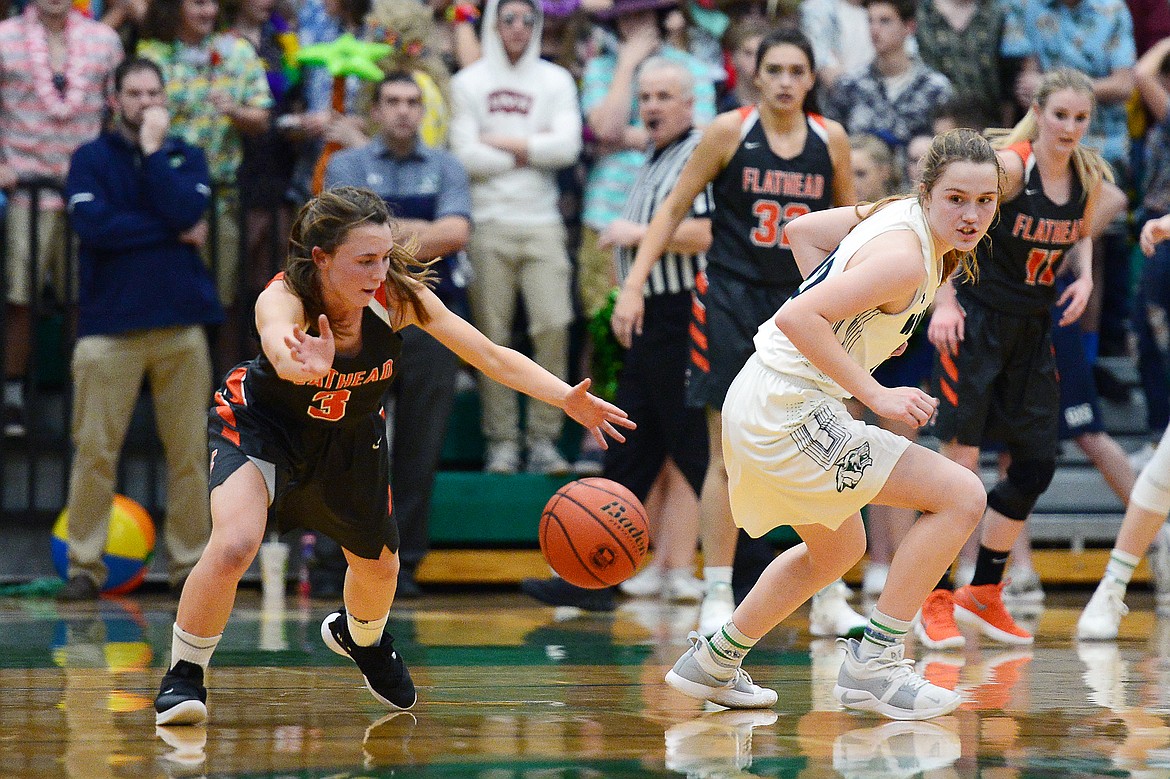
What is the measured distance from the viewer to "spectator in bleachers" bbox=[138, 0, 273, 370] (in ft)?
27.5

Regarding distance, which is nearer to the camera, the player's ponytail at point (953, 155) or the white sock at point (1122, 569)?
the player's ponytail at point (953, 155)

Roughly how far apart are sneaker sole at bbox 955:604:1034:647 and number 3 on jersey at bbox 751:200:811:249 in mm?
1734

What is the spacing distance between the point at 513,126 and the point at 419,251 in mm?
1130

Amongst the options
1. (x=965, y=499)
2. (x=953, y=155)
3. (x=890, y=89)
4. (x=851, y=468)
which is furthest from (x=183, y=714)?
(x=890, y=89)

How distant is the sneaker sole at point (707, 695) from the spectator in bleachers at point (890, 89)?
16.4 ft

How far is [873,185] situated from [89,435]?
14.1 ft

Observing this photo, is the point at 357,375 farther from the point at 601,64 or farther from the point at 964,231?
the point at 601,64

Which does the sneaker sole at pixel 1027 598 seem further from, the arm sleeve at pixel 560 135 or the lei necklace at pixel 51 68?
the lei necklace at pixel 51 68

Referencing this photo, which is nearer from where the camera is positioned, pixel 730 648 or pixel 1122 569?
pixel 730 648

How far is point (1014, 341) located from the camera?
637cm

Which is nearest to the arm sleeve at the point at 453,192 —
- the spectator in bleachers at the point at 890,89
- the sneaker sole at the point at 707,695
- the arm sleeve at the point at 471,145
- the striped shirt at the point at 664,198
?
the arm sleeve at the point at 471,145

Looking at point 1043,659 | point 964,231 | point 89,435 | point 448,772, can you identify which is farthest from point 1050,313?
point 89,435

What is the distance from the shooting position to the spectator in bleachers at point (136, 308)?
25.6 feet

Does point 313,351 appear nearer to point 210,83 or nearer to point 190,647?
point 190,647
